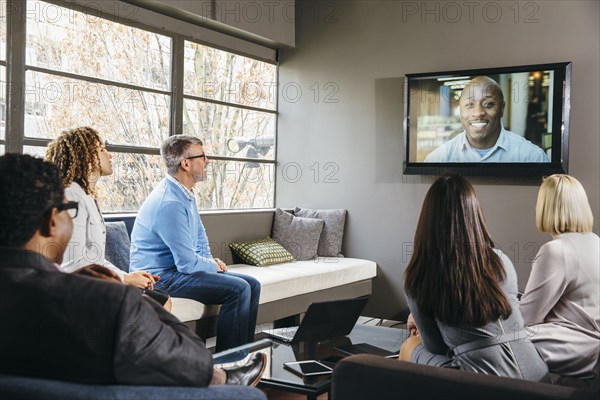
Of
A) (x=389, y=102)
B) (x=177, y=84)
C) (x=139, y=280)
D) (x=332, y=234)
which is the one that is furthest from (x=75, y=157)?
(x=389, y=102)

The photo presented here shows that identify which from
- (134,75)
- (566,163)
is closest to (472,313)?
(566,163)

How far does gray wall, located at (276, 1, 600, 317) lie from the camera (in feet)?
14.6

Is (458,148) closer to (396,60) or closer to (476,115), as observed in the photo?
(476,115)

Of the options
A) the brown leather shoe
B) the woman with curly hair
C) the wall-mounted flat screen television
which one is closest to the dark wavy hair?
the brown leather shoe

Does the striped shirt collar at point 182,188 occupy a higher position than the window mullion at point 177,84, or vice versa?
the window mullion at point 177,84

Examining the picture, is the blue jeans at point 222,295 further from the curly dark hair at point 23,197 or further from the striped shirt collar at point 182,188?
the curly dark hair at point 23,197

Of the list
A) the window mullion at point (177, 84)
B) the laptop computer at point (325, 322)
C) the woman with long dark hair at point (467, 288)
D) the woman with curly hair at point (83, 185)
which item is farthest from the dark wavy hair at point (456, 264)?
the window mullion at point (177, 84)

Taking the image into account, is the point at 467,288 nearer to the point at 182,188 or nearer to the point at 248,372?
the point at 248,372

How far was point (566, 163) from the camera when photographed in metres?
4.40

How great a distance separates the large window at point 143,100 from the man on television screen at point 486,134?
67.2 inches

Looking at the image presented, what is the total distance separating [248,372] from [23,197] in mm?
878

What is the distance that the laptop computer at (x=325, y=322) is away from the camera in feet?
9.77

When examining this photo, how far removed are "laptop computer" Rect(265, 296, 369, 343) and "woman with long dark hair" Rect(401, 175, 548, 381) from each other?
103 centimetres

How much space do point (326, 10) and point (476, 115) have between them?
164 centimetres
